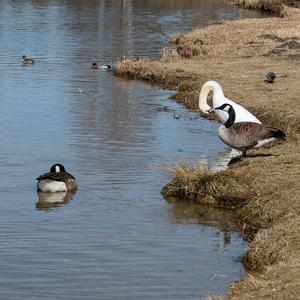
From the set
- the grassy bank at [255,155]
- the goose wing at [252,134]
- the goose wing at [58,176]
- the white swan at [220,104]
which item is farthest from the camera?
the white swan at [220,104]

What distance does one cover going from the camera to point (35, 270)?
9664mm

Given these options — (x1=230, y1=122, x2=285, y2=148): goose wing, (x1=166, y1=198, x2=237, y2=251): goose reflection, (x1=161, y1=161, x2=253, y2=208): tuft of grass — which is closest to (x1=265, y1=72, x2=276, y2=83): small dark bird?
(x1=230, y1=122, x2=285, y2=148): goose wing

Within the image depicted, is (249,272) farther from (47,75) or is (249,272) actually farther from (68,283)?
(47,75)

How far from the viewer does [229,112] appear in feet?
49.0

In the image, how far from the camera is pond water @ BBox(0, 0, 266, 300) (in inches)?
373

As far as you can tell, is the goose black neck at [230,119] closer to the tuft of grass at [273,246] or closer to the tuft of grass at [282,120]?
the tuft of grass at [282,120]

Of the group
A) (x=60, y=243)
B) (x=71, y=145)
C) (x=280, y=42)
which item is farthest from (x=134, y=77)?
(x=60, y=243)

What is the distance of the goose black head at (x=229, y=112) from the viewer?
46.5ft

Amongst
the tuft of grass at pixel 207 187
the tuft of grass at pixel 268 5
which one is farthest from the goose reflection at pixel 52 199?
the tuft of grass at pixel 268 5

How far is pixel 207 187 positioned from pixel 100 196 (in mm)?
1569

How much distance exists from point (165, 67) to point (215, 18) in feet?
72.0

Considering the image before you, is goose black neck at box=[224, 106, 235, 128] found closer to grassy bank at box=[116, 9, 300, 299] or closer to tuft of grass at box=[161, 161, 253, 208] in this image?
grassy bank at box=[116, 9, 300, 299]

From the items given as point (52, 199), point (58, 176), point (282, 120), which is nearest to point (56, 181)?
point (58, 176)

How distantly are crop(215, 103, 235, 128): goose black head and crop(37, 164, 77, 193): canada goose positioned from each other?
257cm
